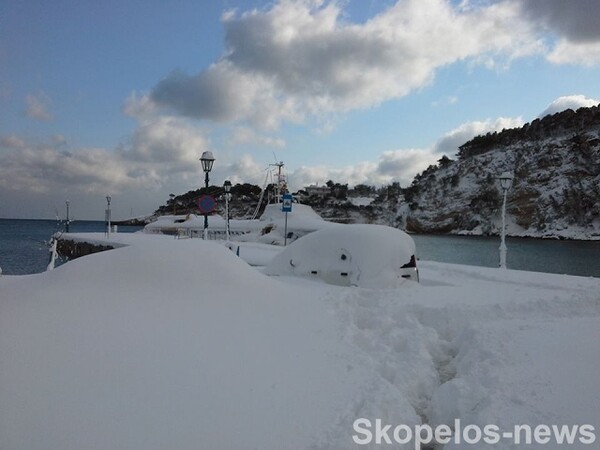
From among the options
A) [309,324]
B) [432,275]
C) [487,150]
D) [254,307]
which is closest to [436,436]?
[309,324]

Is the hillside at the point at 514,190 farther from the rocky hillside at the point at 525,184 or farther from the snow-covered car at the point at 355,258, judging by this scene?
A: the snow-covered car at the point at 355,258

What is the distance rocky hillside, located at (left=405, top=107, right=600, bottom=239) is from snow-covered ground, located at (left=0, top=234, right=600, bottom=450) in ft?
319

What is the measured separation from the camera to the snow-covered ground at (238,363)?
10.9 ft

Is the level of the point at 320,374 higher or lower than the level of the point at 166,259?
lower

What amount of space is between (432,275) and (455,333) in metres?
8.05

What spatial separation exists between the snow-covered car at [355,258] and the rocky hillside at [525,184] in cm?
9229

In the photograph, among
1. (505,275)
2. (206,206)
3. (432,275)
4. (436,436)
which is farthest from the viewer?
(206,206)

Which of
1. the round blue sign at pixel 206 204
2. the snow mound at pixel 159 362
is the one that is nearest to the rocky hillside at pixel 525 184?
the round blue sign at pixel 206 204

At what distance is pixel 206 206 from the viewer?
1549 centimetres

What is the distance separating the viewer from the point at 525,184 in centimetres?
9481

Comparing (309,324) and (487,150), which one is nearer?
(309,324)

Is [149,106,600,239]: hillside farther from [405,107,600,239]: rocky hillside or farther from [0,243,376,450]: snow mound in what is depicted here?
[0,243,376,450]: snow mound

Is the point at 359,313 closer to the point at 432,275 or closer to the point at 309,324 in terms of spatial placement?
the point at 309,324

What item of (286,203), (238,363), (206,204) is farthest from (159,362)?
(286,203)
